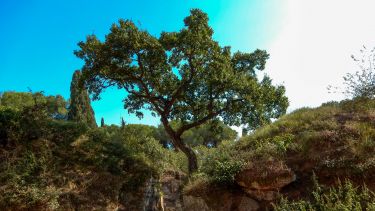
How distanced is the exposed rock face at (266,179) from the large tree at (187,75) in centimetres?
741

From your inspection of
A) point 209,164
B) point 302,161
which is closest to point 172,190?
point 209,164

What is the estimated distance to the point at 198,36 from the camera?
54.6 feet

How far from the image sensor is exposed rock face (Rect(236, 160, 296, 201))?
980cm

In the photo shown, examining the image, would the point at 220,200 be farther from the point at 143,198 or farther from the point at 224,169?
the point at 143,198

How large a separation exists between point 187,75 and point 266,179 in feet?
29.7

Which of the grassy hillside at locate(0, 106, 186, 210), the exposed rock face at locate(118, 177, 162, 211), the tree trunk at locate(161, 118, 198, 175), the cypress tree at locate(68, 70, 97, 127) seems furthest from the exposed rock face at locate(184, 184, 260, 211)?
the cypress tree at locate(68, 70, 97, 127)

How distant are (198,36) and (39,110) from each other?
332 inches

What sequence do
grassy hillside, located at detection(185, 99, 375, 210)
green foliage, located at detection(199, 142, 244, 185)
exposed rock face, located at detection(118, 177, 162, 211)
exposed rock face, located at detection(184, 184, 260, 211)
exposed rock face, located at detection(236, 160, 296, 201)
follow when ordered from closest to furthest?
grassy hillside, located at detection(185, 99, 375, 210), exposed rock face, located at detection(236, 160, 296, 201), exposed rock face, located at detection(184, 184, 260, 211), green foliage, located at detection(199, 142, 244, 185), exposed rock face, located at detection(118, 177, 162, 211)

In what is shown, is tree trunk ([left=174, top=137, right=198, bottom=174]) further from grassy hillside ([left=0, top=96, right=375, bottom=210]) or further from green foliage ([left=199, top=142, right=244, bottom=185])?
green foliage ([left=199, top=142, right=244, bottom=185])

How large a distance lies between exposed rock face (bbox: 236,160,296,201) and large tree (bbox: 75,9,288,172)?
24.3ft

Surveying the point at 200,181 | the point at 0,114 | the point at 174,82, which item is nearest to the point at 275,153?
the point at 200,181

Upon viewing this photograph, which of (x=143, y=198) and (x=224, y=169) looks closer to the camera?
(x=224, y=169)

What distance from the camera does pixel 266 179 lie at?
9906 mm

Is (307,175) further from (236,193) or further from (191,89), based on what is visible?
(191,89)
